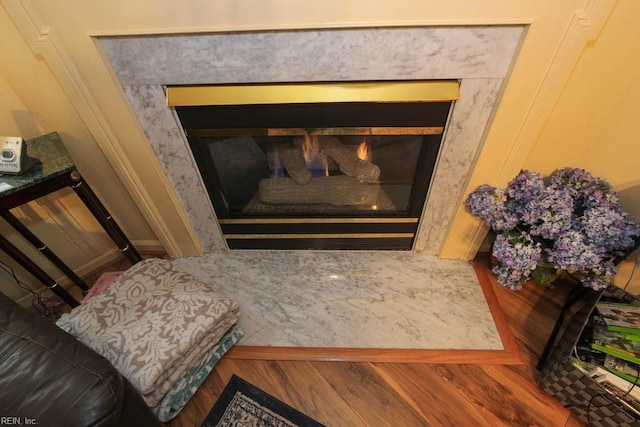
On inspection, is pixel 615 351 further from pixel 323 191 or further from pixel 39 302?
pixel 39 302

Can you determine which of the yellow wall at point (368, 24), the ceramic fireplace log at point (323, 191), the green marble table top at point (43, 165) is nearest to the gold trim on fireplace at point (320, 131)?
the yellow wall at point (368, 24)

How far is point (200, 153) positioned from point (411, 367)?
1.29 meters

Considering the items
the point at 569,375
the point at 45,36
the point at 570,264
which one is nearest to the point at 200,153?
the point at 45,36

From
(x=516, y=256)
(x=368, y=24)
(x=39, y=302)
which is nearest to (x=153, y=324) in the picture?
(x=39, y=302)

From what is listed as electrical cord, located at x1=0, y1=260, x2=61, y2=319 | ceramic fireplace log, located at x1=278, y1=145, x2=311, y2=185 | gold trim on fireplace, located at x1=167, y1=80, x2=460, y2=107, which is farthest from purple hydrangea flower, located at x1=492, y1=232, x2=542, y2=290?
electrical cord, located at x1=0, y1=260, x2=61, y2=319

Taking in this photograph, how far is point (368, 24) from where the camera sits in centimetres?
87

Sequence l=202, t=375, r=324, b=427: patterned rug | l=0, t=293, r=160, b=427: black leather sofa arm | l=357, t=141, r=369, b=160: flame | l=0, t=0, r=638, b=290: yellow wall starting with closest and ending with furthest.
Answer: l=0, t=293, r=160, b=427: black leather sofa arm, l=0, t=0, r=638, b=290: yellow wall, l=202, t=375, r=324, b=427: patterned rug, l=357, t=141, r=369, b=160: flame

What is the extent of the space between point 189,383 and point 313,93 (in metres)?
1.18

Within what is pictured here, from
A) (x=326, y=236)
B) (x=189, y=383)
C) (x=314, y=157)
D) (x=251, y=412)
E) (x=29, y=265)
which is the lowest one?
(x=251, y=412)

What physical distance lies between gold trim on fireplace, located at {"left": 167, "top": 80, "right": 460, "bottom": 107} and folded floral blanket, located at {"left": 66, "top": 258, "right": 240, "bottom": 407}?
0.72 m

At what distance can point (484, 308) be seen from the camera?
52.9 inches

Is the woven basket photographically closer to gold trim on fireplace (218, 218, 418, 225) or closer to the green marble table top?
gold trim on fireplace (218, 218, 418, 225)

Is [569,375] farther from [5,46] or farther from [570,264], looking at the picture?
[5,46]

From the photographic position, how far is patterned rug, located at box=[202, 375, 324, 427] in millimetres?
1041
